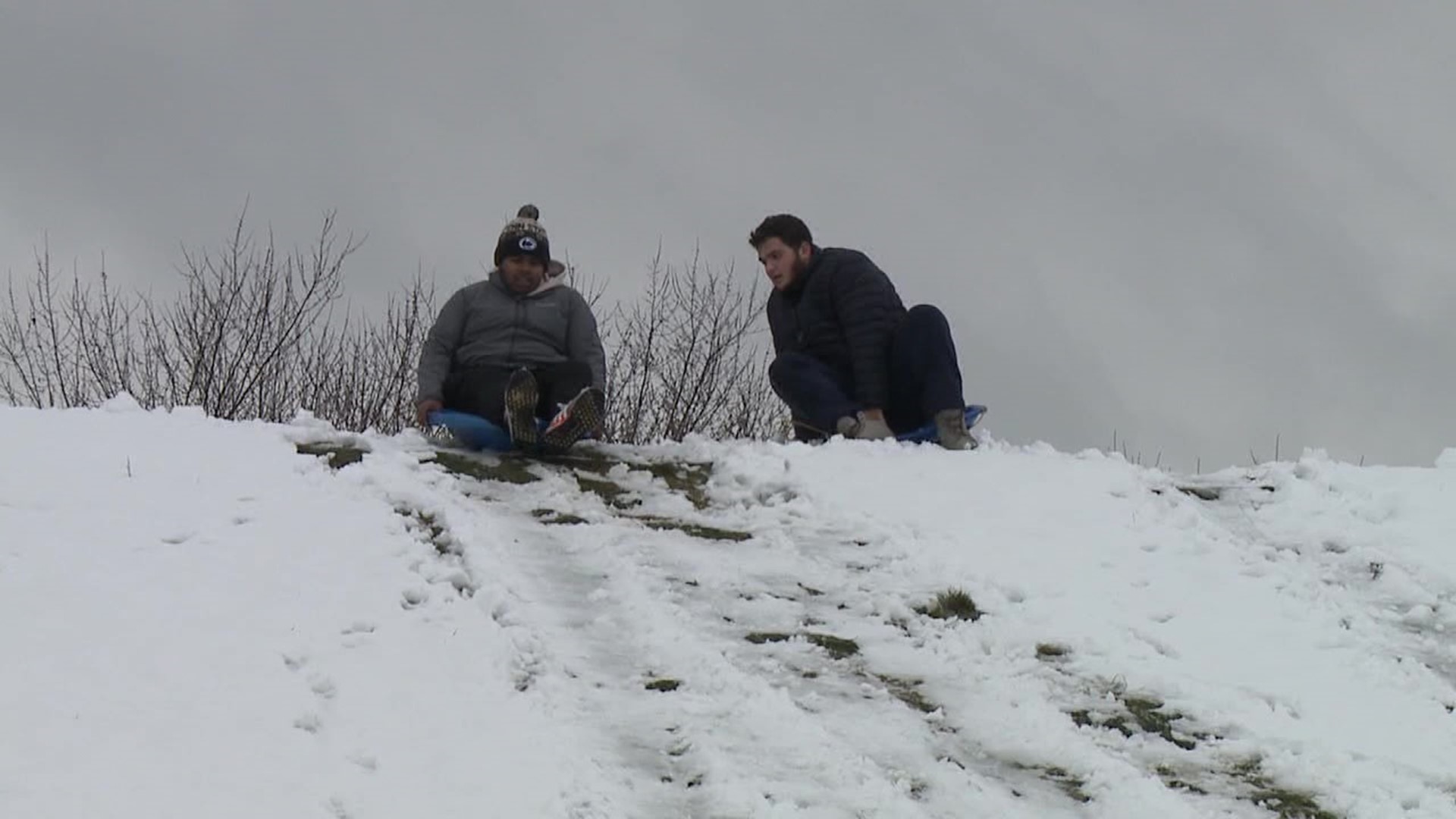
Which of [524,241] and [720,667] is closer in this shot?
[720,667]

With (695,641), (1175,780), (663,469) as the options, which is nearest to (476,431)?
(663,469)

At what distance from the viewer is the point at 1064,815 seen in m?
3.03

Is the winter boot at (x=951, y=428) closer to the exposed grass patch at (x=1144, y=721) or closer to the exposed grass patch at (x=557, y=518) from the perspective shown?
the exposed grass patch at (x=557, y=518)

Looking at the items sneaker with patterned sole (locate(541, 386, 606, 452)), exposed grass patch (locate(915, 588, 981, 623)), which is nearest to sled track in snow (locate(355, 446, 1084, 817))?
exposed grass patch (locate(915, 588, 981, 623))

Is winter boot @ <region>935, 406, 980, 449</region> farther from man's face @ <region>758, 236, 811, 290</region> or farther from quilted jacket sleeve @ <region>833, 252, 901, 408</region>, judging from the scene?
man's face @ <region>758, 236, 811, 290</region>

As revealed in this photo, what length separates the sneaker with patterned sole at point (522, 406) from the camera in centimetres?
668

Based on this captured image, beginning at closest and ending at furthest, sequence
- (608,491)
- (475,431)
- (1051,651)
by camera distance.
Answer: (1051,651)
(608,491)
(475,431)

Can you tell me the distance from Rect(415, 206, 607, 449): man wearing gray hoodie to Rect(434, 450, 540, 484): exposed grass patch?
0.43m

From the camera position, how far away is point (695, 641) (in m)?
4.00

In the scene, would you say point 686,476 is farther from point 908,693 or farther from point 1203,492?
point 908,693

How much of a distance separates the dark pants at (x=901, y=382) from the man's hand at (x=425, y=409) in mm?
1936

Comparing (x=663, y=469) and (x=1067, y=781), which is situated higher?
(x=663, y=469)

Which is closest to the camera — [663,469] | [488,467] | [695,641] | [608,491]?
[695,641]

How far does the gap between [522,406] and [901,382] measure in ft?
7.08
